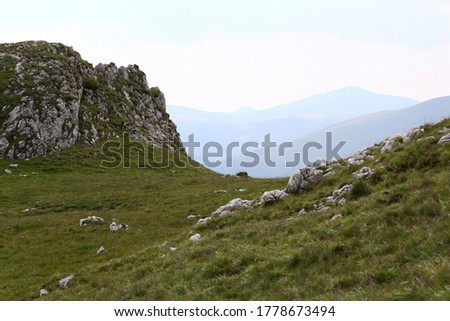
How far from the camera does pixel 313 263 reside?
506 inches

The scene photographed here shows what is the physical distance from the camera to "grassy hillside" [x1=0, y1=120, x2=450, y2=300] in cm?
1077

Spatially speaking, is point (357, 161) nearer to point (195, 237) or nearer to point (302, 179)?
point (302, 179)

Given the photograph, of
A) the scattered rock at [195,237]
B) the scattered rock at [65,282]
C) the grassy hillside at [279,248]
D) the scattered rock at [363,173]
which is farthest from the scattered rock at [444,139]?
the scattered rock at [65,282]

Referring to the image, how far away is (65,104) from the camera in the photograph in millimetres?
73188

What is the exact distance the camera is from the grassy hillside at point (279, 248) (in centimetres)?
1077

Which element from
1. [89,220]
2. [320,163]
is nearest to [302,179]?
[320,163]

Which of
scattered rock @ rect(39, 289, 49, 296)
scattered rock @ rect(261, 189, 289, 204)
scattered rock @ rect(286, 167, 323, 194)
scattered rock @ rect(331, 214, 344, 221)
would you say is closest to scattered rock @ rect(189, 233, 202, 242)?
scattered rock @ rect(261, 189, 289, 204)

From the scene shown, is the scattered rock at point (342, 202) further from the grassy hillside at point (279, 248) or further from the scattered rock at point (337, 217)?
the scattered rock at point (337, 217)

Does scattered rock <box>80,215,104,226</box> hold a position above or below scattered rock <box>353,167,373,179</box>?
below

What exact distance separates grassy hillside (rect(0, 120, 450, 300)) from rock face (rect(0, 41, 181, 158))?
114ft

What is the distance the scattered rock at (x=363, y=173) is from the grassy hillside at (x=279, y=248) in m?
0.57

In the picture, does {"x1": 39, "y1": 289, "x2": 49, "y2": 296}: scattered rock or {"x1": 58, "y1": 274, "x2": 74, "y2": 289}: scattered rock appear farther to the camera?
{"x1": 58, "y1": 274, "x2": 74, "y2": 289}: scattered rock

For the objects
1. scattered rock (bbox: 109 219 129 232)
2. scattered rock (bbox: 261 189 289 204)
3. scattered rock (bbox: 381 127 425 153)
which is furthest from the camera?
scattered rock (bbox: 109 219 129 232)

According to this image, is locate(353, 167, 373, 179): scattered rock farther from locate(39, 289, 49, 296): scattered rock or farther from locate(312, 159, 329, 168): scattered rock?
locate(39, 289, 49, 296): scattered rock
